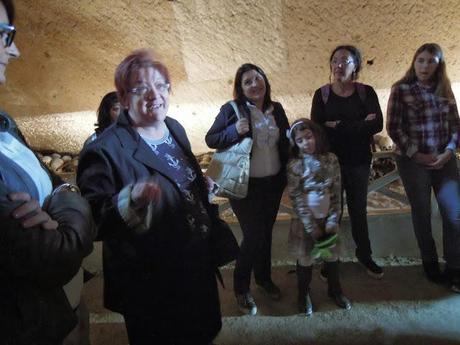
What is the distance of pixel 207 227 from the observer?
1.54 m

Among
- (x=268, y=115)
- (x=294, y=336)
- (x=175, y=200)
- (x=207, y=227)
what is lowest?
(x=294, y=336)

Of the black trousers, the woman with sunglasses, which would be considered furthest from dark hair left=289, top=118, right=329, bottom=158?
the woman with sunglasses

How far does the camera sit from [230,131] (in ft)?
7.08

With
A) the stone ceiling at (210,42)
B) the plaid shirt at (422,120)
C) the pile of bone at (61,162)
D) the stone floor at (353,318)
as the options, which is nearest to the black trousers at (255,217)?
the stone floor at (353,318)

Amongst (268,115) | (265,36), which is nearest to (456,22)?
(265,36)

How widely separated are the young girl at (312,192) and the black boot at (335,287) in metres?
0.13

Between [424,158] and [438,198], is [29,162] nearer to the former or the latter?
[424,158]

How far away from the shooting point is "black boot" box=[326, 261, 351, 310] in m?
2.38

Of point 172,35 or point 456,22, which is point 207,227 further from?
point 456,22

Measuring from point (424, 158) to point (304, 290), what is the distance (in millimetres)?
1288

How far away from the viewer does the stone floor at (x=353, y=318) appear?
85.1 inches

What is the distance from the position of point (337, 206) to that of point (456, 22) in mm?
2281

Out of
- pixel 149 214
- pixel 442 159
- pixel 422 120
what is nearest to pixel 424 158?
pixel 442 159

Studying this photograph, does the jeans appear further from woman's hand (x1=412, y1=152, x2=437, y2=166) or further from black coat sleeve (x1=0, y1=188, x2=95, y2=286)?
black coat sleeve (x1=0, y1=188, x2=95, y2=286)
